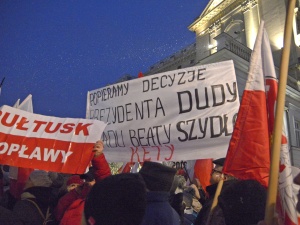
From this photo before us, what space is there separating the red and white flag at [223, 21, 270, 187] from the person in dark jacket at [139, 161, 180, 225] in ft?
1.84

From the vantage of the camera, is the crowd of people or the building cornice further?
the building cornice

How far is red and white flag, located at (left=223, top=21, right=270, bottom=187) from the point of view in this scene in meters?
2.36

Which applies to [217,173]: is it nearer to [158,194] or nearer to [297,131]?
[158,194]

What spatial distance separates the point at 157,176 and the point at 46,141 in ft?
5.23

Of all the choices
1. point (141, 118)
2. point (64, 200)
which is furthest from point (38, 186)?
point (141, 118)

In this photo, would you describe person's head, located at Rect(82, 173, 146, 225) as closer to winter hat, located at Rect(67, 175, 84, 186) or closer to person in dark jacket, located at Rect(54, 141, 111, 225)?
person in dark jacket, located at Rect(54, 141, 111, 225)

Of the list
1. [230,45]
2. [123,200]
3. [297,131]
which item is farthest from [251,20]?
[123,200]

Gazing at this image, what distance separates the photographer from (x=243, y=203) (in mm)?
1886

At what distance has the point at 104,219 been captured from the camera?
1.35 meters

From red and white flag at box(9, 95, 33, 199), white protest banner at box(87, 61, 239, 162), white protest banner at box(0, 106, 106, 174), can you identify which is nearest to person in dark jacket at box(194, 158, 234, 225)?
white protest banner at box(87, 61, 239, 162)

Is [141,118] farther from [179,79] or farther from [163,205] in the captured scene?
[163,205]

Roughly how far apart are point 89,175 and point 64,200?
0.38 metres

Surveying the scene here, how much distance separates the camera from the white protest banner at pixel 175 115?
3.59m

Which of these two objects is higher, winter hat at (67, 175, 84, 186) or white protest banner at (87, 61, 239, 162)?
white protest banner at (87, 61, 239, 162)
